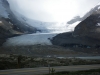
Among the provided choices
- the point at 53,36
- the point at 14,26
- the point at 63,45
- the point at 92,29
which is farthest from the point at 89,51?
the point at 14,26

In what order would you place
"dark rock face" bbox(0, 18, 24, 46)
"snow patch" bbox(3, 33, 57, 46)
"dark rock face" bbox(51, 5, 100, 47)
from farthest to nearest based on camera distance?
1. "dark rock face" bbox(0, 18, 24, 46)
2. "dark rock face" bbox(51, 5, 100, 47)
3. "snow patch" bbox(3, 33, 57, 46)

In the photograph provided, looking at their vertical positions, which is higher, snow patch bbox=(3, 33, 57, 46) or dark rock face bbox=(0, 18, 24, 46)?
dark rock face bbox=(0, 18, 24, 46)

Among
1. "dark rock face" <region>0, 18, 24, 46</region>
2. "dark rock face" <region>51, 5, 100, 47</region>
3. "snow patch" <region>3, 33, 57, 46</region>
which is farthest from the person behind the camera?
"dark rock face" <region>0, 18, 24, 46</region>

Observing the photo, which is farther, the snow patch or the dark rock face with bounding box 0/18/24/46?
the dark rock face with bounding box 0/18/24/46

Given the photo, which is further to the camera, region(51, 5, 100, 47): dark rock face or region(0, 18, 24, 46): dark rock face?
region(0, 18, 24, 46): dark rock face

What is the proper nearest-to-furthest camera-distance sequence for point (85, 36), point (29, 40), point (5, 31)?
point (29, 40) → point (85, 36) → point (5, 31)

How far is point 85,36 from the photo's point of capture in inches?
6201

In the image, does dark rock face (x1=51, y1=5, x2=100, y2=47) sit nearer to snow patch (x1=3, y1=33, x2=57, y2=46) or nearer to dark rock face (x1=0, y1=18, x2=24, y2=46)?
snow patch (x1=3, y1=33, x2=57, y2=46)

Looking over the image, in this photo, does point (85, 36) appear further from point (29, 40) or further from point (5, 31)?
point (5, 31)

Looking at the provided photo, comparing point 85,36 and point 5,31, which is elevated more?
point 5,31

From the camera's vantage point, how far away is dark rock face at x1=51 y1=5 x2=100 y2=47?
149 meters

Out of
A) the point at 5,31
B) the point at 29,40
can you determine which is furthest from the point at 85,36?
the point at 5,31

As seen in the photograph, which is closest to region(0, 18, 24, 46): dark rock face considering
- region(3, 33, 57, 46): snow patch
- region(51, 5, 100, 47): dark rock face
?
region(3, 33, 57, 46): snow patch

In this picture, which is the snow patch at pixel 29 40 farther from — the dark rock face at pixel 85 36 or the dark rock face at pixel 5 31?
the dark rock face at pixel 85 36
